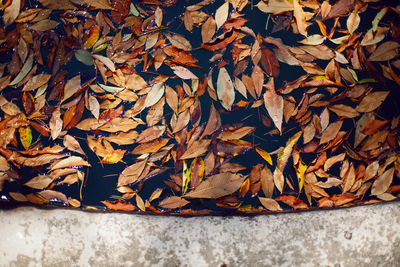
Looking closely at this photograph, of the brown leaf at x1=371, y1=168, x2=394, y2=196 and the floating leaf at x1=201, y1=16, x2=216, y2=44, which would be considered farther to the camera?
the brown leaf at x1=371, y1=168, x2=394, y2=196

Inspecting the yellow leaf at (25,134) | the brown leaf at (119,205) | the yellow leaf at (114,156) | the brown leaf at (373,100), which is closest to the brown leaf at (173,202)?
the brown leaf at (119,205)

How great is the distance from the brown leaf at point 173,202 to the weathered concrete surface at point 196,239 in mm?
56

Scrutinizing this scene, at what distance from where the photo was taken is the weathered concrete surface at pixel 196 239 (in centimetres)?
110

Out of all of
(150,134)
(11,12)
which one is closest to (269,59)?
(150,134)

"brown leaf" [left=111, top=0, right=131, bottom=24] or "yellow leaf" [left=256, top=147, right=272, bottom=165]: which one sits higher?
"brown leaf" [left=111, top=0, right=131, bottom=24]

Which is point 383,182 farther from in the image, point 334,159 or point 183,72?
point 183,72

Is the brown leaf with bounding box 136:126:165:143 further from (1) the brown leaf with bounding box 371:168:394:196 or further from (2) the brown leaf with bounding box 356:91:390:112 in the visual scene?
(1) the brown leaf with bounding box 371:168:394:196

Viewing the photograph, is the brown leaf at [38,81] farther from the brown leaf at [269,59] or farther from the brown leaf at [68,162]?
the brown leaf at [269,59]

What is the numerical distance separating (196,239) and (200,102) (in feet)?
1.84

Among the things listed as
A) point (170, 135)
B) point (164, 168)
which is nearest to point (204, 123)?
point (170, 135)

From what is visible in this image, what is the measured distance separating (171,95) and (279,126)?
0.46 metres

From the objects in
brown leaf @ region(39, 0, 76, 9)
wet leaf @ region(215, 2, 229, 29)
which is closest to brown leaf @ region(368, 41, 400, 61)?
wet leaf @ region(215, 2, 229, 29)

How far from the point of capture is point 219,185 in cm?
113

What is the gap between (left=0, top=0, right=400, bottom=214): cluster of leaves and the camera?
42.3 inches
